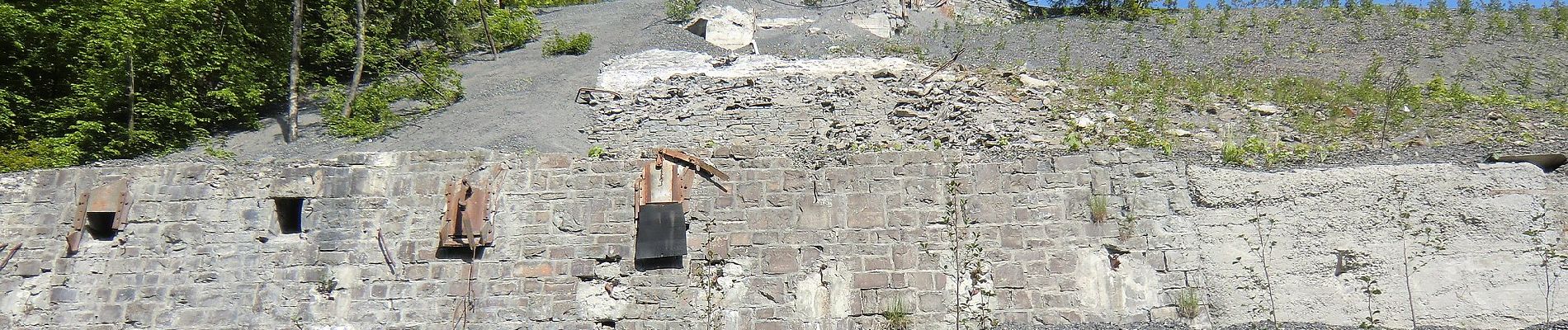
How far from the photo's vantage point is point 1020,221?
7.16 metres

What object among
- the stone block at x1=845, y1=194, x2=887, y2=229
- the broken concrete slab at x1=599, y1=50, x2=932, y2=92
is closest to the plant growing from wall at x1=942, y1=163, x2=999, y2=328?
the stone block at x1=845, y1=194, x2=887, y2=229

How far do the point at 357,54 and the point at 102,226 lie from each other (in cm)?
542

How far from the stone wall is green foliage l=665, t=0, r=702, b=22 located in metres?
7.96

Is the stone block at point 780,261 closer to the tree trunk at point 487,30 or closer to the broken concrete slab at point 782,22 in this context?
the broken concrete slab at point 782,22

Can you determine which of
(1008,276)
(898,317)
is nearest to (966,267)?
(1008,276)

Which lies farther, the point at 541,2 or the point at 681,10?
the point at 541,2

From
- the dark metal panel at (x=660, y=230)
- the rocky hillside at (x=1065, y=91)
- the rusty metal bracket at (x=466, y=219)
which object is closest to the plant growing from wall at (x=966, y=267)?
the rocky hillside at (x=1065, y=91)

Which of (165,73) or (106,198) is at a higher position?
(165,73)

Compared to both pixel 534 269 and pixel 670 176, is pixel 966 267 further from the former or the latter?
pixel 534 269

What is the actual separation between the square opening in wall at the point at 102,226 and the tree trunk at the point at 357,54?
12.4 feet

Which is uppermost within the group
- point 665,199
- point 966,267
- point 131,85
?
point 131,85

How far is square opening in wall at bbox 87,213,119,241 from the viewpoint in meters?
7.56

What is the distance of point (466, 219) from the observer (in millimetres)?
7336

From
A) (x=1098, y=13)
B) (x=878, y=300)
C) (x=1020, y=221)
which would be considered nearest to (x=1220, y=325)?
(x=1020, y=221)
